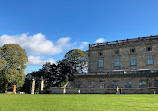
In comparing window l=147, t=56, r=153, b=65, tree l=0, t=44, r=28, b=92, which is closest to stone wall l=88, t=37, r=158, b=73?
window l=147, t=56, r=153, b=65

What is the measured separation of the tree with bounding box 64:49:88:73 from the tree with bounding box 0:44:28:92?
1410 cm

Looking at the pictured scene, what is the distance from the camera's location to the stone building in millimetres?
28844

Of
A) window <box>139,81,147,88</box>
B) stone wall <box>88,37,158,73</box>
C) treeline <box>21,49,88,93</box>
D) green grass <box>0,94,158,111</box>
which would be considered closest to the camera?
green grass <box>0,94,158,111</box>

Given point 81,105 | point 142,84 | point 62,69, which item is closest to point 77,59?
point 62,69

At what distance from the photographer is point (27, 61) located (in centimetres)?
3684

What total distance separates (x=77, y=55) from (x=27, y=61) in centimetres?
1527

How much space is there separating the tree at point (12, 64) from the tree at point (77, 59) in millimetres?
14097

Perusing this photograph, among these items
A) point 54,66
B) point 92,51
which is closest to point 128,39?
point 92,51

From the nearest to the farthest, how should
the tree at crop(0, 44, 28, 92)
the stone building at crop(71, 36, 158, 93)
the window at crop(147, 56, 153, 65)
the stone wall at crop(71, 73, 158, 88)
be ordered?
1. the stone wall at crop(71, 73, 158, 88)
2. the stone building at crop(71, 36, 158, 93)
3. the tree at crop(0, 44, 28, 92)
4. the window at crop(147, 56, 153, 65)

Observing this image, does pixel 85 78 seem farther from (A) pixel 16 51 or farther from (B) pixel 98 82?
(A) pixel 16 51

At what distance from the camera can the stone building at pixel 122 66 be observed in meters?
28.8

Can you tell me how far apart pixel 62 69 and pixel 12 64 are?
565 inches

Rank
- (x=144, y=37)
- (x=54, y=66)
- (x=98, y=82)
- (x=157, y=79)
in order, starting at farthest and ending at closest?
1. (x=54, y=66)
2. (x=144, y=37)
3. (x=98, y=82)
4. (x=157, y=79)

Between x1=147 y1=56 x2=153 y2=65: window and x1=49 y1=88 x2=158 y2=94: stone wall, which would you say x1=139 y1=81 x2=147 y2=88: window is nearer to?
x1=147 y1=56 x2=153 y2=65: window
